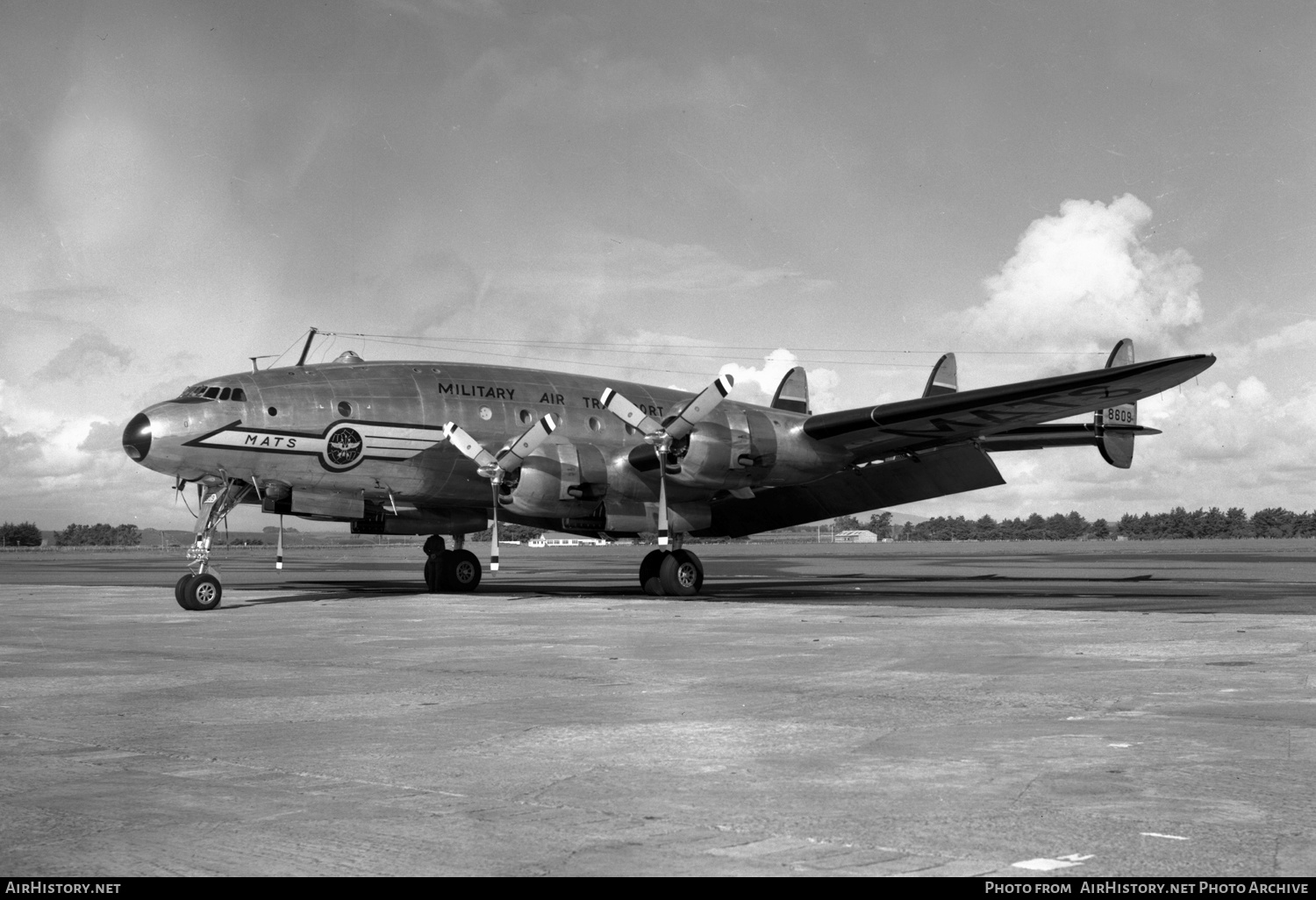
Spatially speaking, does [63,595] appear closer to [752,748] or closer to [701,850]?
[752,748]

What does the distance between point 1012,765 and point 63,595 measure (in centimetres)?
2477

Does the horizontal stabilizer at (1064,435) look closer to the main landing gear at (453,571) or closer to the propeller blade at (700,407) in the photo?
the propeller blade at (700,407)

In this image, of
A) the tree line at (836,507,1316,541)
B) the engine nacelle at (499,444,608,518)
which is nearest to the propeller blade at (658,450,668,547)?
the engine nacelle at (499,444,608,518)

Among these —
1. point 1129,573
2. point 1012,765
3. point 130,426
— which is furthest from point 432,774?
point 1129,573

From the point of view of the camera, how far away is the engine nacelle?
22.9 metres

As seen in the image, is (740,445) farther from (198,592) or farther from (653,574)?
(198,592)

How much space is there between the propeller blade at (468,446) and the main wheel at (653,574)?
3957mm

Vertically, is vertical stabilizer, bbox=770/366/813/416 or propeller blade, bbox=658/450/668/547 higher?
vertical stabilizer, bbox=770/366/813/416

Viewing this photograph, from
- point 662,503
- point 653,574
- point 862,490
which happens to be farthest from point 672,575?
point 862,490

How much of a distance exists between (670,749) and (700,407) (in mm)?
15609

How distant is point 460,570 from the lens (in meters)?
26.5

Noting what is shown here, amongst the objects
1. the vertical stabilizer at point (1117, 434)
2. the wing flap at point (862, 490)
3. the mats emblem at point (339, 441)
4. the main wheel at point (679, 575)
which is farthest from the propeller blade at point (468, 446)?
the vertical stabilizer at point (1117, 434)

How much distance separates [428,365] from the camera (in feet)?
80.6

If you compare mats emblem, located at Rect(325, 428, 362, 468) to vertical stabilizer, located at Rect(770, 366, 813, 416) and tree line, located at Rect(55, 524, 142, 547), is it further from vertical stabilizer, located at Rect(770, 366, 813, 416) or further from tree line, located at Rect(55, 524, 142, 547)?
tree line, located at Rect(55, 524, 142, 547)
